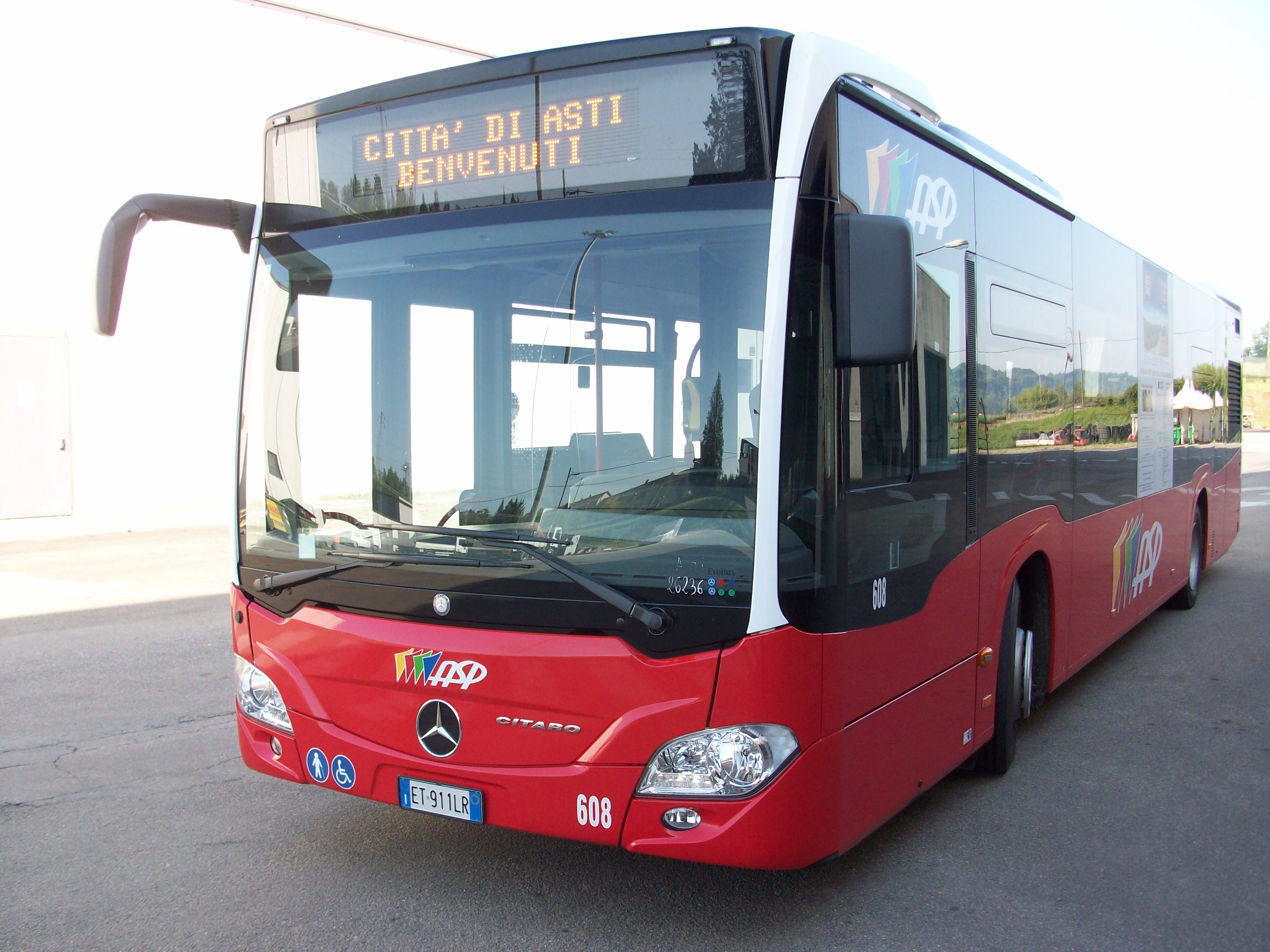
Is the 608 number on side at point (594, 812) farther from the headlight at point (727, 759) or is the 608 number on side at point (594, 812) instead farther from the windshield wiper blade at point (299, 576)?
the windshield wiper blade at point (299, 576)

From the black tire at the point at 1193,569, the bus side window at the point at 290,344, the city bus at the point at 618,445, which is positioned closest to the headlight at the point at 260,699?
the city bus at the point at 618,445

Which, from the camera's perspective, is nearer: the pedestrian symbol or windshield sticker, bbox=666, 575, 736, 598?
windshield sticker, bbox=666, 575, 736, 598

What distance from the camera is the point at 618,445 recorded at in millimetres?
3473

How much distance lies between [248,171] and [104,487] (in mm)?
6104

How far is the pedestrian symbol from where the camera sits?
12.8 ft

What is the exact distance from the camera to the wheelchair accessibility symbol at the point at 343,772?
3.82m

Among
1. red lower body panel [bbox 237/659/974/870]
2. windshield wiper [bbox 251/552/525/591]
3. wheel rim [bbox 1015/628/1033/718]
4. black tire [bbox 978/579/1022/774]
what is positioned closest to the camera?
red lower body panel [bbox 237/659/974/870]

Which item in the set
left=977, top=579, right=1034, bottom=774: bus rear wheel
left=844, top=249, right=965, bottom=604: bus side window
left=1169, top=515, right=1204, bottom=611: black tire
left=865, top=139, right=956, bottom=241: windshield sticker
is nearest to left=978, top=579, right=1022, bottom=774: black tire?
left=977, top=579, right=1034, bottom=774: bus rear wheel

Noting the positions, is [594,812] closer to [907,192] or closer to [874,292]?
[874,292]

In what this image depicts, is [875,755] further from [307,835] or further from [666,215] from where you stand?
[307,835]

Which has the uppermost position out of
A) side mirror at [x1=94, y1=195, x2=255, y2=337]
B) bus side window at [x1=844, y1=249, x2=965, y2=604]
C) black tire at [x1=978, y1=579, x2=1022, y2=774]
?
side mirror at [x1=94, y1=195, x2=255, y2=337]

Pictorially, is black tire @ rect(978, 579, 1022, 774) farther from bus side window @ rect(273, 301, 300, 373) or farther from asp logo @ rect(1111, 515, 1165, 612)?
bus side window @ rect(273, 301, 300, 373)

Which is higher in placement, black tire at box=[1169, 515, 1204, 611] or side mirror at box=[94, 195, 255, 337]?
side mirror at box=[94, 195, 255, 337]

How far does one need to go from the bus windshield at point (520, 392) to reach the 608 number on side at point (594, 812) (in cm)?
67
